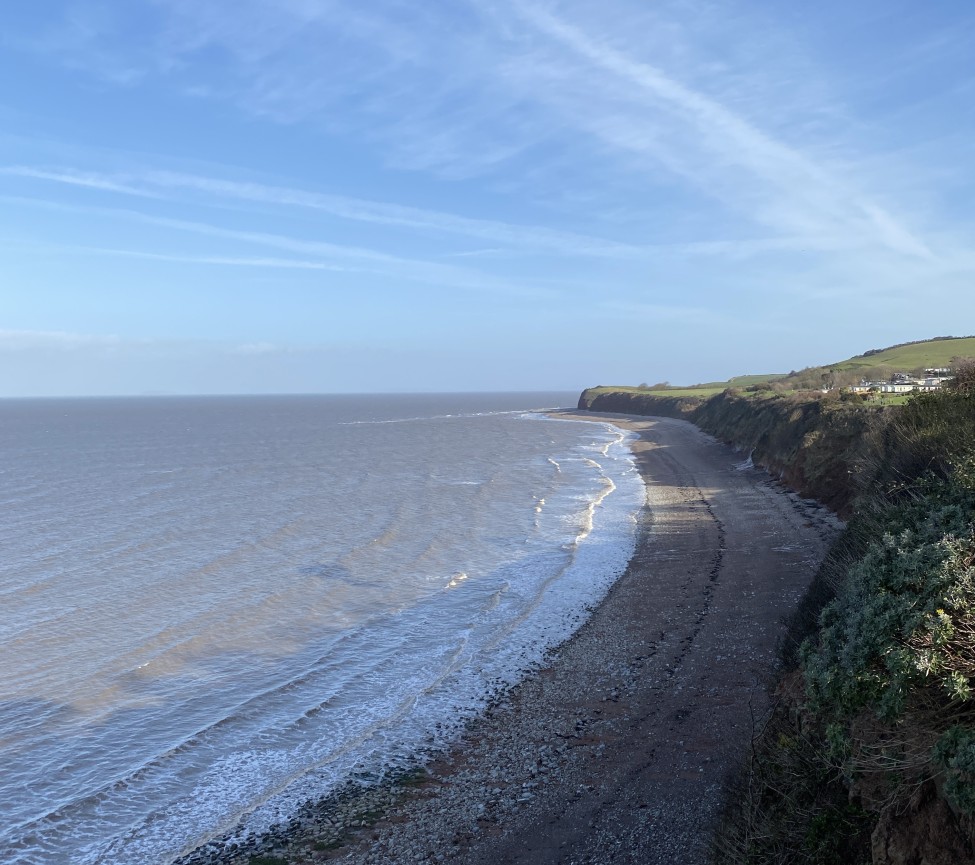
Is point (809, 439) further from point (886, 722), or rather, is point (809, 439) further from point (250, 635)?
point (886, 722)

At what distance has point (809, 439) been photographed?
34.3 m

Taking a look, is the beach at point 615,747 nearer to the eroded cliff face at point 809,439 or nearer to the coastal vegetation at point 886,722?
the coastal vegetation at point 886,722

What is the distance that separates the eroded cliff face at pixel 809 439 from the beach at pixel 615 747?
561 cm

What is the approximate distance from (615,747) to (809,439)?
2677cm

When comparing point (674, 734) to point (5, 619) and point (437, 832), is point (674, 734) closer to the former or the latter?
point (437, 832)

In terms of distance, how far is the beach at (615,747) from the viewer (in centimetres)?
924

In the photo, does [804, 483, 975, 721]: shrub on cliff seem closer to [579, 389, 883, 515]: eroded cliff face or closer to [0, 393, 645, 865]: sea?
[0, 393, 645, 865]: sea

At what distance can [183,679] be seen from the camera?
50.1 ft

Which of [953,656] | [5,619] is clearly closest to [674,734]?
[953,656]

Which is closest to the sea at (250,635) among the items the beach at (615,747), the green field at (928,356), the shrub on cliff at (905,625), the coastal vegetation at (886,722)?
the beach at (615,747)

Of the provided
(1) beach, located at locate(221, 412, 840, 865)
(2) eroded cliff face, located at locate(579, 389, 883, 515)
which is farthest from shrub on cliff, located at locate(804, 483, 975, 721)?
(2) eroded cliff face, located at locate(579, 389, 883, 515)

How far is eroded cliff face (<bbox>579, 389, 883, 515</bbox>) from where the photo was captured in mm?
28188

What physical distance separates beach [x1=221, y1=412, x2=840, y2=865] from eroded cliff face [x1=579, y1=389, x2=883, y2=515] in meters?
5.61

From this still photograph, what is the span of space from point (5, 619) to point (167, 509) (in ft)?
55.5
